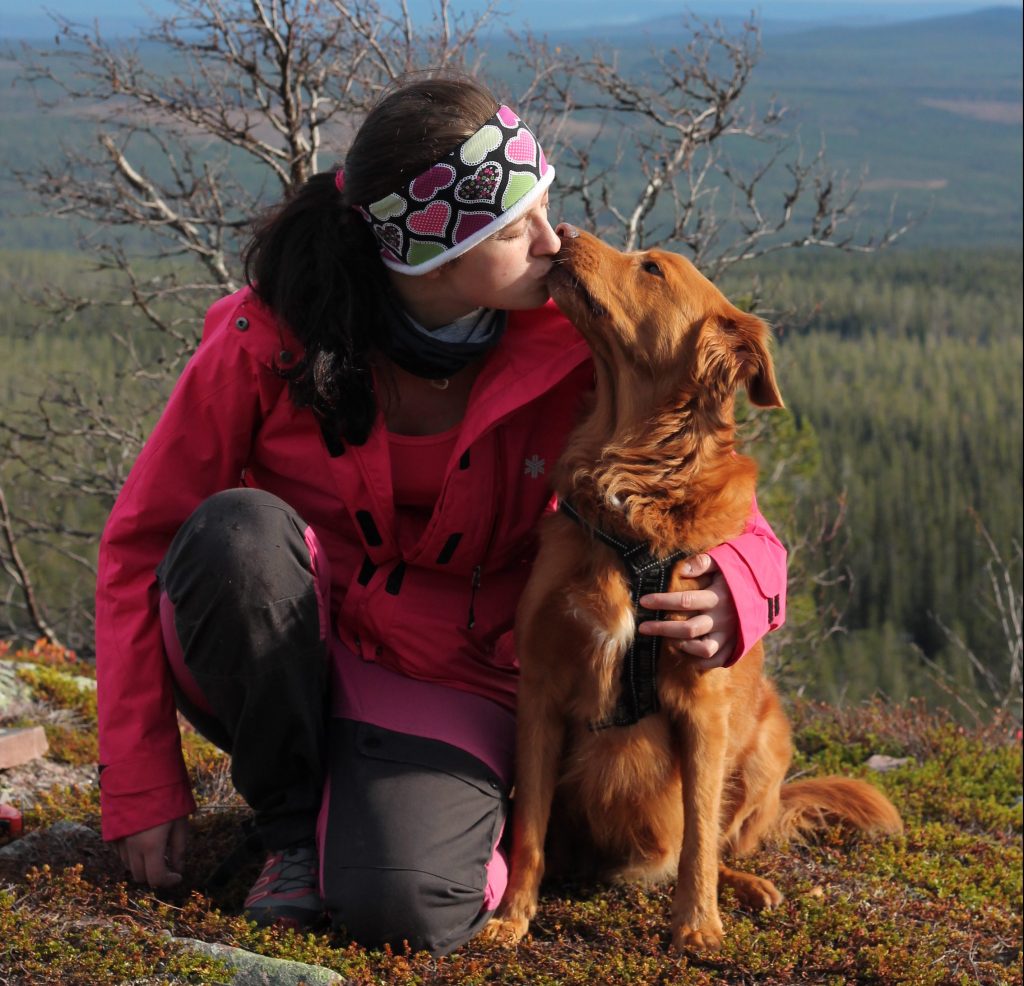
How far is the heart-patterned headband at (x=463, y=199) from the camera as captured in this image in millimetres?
2711

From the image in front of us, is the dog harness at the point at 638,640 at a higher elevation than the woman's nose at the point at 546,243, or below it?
below

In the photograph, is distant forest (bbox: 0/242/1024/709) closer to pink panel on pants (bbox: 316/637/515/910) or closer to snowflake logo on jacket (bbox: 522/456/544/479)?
snowflake logo on jacket (bbox: 522/456/544/479)

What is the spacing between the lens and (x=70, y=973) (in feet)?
7.75

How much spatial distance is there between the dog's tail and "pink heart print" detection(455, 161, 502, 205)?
214 centimetres

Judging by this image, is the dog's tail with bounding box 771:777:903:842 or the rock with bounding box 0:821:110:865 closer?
the rock with bounding box 0:821:110:865

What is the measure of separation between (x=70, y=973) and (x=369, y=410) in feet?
4.63

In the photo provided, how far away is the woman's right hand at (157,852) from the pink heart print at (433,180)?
1641mm

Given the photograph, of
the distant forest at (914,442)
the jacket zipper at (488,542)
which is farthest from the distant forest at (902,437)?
the jacket zipper at (488,542)

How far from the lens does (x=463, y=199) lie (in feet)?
8.93

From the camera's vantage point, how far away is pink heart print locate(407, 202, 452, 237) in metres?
2.72

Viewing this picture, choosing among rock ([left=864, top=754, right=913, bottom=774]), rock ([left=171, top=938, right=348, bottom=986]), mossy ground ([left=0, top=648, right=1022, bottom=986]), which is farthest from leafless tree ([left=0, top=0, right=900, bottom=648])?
→ rock ([left=171, top=938, right=348, bottom=986])

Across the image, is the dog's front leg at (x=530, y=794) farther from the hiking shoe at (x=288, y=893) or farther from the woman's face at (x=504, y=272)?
the woman's face at (x=504, y=272)

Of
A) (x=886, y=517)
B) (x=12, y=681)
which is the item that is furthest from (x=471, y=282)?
(x=886, y=517)

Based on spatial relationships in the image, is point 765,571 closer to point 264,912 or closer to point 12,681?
point 264,912
